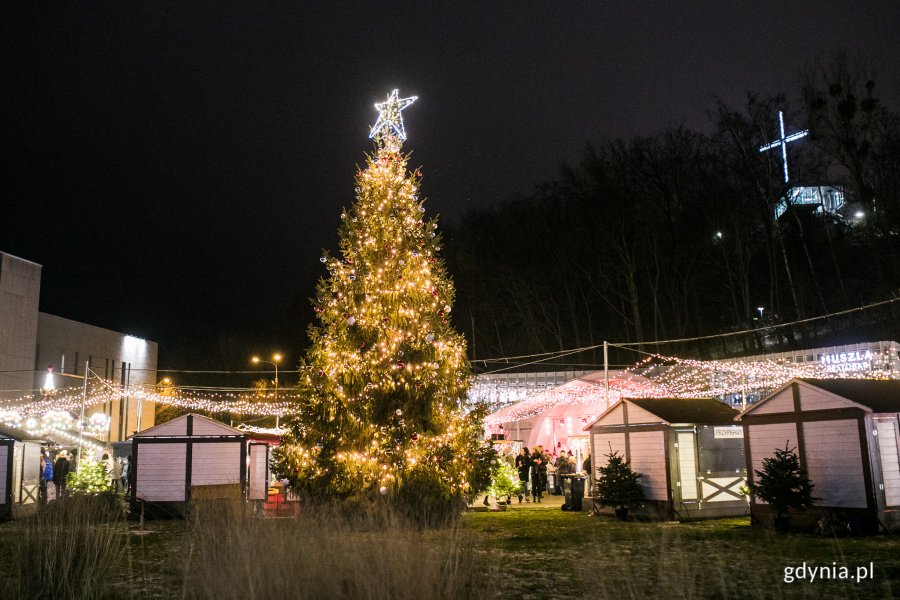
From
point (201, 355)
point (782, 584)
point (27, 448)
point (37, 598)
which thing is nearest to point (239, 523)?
point (37, 598)

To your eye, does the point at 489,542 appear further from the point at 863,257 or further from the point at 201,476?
the point at 863,257

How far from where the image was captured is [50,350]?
39.2 metres

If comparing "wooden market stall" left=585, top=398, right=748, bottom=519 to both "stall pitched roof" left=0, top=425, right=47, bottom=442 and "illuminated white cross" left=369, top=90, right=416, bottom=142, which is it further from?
"stall pitched roof" left=0, top=425, right=47, bottom=442

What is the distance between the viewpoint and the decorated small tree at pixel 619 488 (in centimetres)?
1722

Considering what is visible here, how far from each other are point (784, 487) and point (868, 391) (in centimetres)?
241

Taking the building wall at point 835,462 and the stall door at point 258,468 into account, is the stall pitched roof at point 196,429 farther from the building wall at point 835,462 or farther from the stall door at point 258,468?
the building wall at point 835,462

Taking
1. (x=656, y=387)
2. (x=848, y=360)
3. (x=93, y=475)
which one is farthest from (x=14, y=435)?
(x=848, y=360)

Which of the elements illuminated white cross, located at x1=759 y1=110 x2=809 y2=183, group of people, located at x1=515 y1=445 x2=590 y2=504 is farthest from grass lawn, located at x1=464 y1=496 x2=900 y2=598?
illuminated white cross, located at x1=759 y1=110 x2=809 y2=183

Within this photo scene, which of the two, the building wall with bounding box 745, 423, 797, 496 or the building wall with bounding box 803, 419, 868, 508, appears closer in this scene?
the building wall with bounding box 803, 419, 868, 508

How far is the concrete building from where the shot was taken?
112 ft

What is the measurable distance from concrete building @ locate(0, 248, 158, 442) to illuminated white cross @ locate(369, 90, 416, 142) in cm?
1643

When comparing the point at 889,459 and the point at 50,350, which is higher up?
the point at 50,350

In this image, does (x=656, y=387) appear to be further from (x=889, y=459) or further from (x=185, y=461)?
(x=185, y=461)

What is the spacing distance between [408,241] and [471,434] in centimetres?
400
